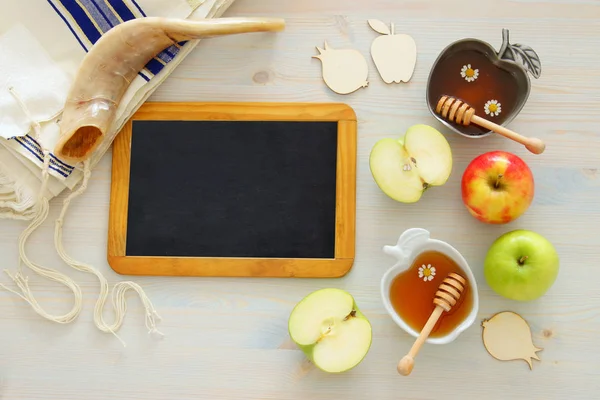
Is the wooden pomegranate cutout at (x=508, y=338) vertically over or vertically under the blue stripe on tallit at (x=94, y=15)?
under

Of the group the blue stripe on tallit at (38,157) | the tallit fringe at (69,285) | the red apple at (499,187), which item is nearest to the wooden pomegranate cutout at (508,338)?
the red apple at (499,187)

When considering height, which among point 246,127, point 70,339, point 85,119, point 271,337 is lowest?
point 271,337

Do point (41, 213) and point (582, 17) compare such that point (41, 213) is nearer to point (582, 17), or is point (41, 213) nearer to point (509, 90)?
point (509, 90)

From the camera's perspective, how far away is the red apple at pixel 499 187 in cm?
83

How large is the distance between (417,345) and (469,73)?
41 centimetres

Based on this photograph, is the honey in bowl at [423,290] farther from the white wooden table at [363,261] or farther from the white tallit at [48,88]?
the white tallit at [48,88]

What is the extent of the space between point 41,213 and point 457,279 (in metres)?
0.63

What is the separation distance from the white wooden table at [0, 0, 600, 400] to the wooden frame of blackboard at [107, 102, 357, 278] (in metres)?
0.02

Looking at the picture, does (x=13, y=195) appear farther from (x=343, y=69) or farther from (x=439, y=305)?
Result: (x=439, y=305)

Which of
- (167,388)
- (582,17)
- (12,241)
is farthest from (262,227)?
(582,17)

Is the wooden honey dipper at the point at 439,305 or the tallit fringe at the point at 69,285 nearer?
the wooden honey dipper at the point at 439,305

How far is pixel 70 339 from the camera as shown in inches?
35.6

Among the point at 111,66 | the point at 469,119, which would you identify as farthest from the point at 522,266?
the point at 111,66

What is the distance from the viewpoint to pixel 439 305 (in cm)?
82
